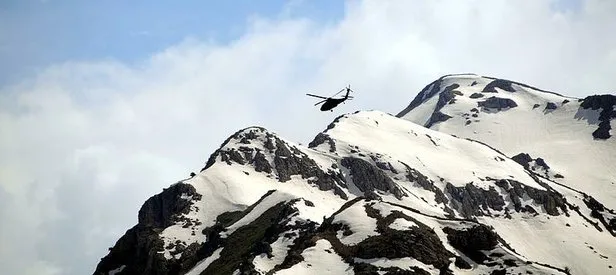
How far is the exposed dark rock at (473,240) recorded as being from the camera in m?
96.8

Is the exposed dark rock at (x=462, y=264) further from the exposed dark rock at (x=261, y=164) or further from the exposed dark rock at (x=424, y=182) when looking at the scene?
the exposed dark rock at (x=424, y=182)

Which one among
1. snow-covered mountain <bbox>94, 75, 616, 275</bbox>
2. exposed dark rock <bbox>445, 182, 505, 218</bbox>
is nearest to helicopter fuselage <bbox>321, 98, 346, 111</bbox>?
snow-covered mountain <bbox>94, 75, 616, 275</bbox>

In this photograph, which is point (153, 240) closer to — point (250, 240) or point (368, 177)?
point (250, 240)

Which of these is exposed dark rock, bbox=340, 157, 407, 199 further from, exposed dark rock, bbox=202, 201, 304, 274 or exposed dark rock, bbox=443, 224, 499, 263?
exposed dark rock, bbox=443, 224, 499, 263

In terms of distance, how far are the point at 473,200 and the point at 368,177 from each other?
3354cm

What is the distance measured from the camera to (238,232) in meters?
121

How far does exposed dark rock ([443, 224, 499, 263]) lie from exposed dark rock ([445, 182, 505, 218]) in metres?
78.0

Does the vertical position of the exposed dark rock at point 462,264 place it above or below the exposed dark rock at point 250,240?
below

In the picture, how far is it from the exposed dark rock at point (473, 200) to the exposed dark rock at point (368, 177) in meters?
20.5

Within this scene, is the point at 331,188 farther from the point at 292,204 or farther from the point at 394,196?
the point at 292,204

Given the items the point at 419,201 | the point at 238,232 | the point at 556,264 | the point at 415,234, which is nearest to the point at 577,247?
the point at 556,264

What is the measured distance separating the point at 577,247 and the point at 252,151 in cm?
8800

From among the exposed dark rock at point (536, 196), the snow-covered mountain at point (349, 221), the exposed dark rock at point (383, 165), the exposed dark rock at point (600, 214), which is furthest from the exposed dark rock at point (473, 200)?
the exposed dark rock at point (600, 214)

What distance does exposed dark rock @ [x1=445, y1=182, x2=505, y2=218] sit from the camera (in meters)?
179
